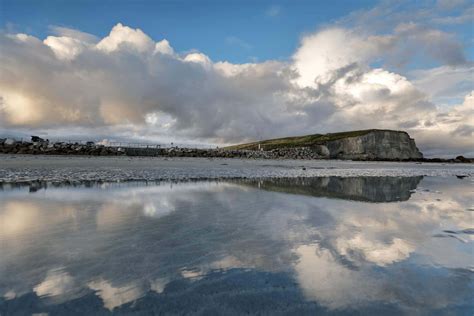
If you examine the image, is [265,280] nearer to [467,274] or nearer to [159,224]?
[467,274]

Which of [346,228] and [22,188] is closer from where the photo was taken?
[346,228]

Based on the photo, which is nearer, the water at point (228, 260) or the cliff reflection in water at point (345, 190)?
the water at point (228, 260)

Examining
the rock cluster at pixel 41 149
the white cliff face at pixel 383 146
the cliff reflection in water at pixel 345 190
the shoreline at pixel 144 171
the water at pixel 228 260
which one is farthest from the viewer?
the white cliff face at pixel 383 146

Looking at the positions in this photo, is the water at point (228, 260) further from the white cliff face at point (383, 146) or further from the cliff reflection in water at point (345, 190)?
the white cliff face at point (383, 146)

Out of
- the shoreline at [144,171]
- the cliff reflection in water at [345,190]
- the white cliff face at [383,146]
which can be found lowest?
the cliff reflection in water at [345,190]

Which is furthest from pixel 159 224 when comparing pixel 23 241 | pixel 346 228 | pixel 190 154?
pixel 190 154

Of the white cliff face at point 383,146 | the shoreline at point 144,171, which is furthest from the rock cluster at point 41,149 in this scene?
the white cliff face at point 383,146

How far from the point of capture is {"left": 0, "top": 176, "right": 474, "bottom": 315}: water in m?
3.62

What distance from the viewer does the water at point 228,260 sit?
3.62 metres

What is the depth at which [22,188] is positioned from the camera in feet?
43.0

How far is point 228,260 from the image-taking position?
16.7ft

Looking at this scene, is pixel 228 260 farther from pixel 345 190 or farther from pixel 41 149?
pixel 41 149

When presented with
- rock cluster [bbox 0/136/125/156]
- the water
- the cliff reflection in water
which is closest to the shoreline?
the cliff reflection in water

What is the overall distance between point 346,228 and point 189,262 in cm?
435
